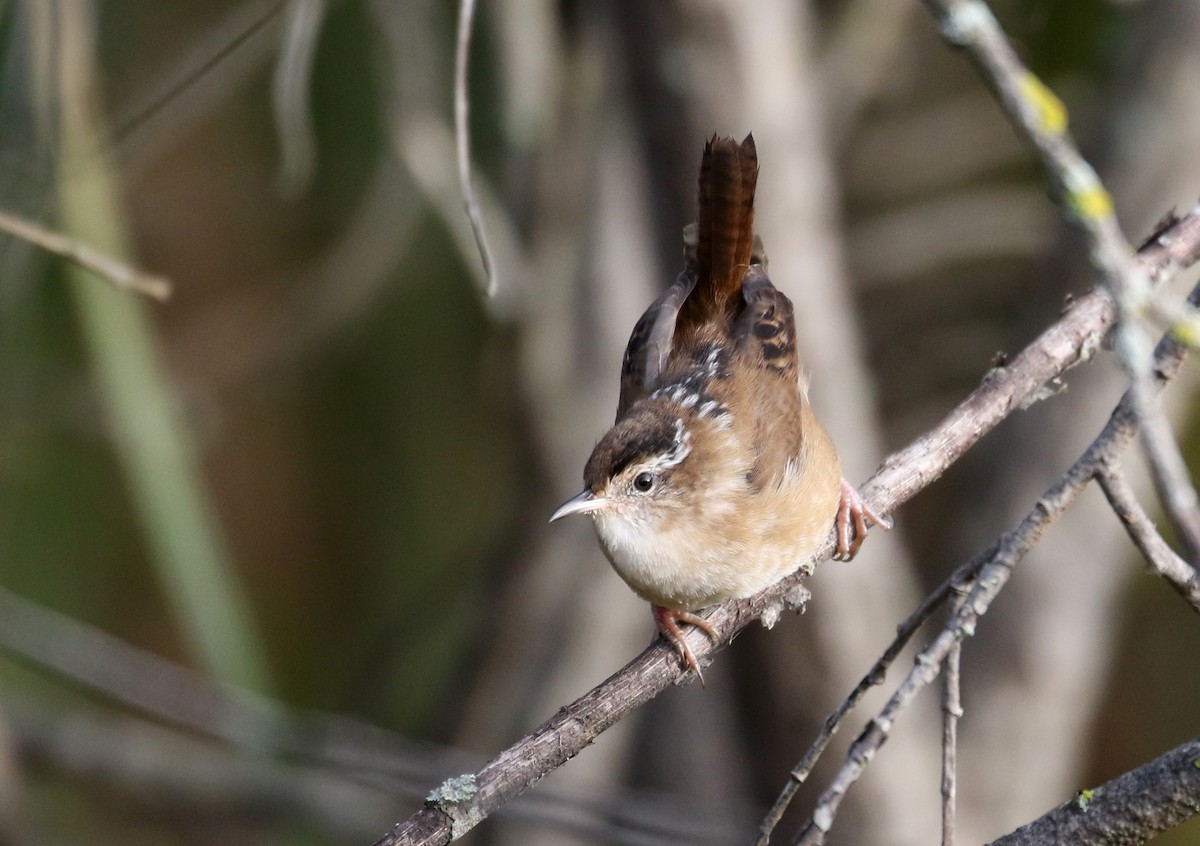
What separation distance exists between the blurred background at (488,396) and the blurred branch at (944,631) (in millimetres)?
→ 833

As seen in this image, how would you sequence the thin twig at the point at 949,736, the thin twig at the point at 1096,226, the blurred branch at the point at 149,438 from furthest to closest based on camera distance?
the blurred branch at the point at 149,438 < the thin twig at the point at 949,736 < the thin twig at the point at 1096,226

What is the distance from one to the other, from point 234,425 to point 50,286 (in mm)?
1574

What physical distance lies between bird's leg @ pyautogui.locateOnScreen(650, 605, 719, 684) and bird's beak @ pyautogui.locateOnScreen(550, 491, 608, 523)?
0.27 m

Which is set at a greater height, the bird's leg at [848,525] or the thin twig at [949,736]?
the bird's leg at [848,525]

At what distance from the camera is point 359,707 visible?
5738 mm

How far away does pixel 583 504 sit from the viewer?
2.73 m

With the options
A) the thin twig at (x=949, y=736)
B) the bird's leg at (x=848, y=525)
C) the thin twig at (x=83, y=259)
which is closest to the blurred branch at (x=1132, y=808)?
the thin twig at (x=949, y=736)

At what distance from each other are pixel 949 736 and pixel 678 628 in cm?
93

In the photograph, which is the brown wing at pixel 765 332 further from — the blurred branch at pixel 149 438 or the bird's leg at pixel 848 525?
the blurred branch at pixel 149 438

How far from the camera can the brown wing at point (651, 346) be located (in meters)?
2.98

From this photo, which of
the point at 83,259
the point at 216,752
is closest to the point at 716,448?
the point at 83,259

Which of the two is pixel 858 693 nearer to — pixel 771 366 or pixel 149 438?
pixel 771 366

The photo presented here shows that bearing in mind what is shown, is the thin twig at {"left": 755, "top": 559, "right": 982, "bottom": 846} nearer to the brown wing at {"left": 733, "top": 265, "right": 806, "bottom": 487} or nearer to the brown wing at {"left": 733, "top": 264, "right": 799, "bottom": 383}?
the brown wing at {"left": 733, "top": 265, "right": 806, "bottom": 487}

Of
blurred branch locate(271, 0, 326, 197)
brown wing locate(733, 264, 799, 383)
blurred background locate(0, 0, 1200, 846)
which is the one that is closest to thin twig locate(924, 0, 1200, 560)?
blurred background locate(0, 0, 1200, 846)
